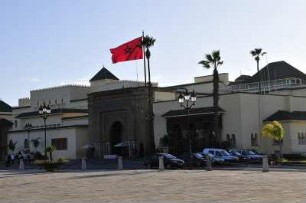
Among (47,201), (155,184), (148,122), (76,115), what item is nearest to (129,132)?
(148,122)

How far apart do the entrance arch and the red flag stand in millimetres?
10026

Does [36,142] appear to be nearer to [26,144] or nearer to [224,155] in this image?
[26,144]

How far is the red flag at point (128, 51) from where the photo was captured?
218ft

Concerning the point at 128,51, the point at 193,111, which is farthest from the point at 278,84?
the point at 128,51

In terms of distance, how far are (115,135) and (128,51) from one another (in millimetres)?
13253

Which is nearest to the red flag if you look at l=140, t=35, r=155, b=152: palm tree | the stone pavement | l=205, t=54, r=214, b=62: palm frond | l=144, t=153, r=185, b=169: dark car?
l=140, t=35, r=155, b=152: palm tree

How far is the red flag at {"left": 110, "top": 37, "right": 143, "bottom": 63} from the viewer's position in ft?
218

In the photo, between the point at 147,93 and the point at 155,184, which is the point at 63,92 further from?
the point at 155,184

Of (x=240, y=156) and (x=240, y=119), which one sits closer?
(x=240, y=156)

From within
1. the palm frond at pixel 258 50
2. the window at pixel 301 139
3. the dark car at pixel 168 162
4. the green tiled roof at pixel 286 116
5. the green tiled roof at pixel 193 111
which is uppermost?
the palm frond at pixel 258 50

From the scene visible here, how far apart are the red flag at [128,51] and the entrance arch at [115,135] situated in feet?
32.9

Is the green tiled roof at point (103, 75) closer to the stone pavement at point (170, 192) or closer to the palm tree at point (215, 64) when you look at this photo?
the palm tree at point (215, 64)

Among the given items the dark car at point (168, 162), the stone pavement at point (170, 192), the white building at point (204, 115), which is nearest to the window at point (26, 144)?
the white building at point (204, 115)

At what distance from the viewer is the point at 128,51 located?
220 feet
